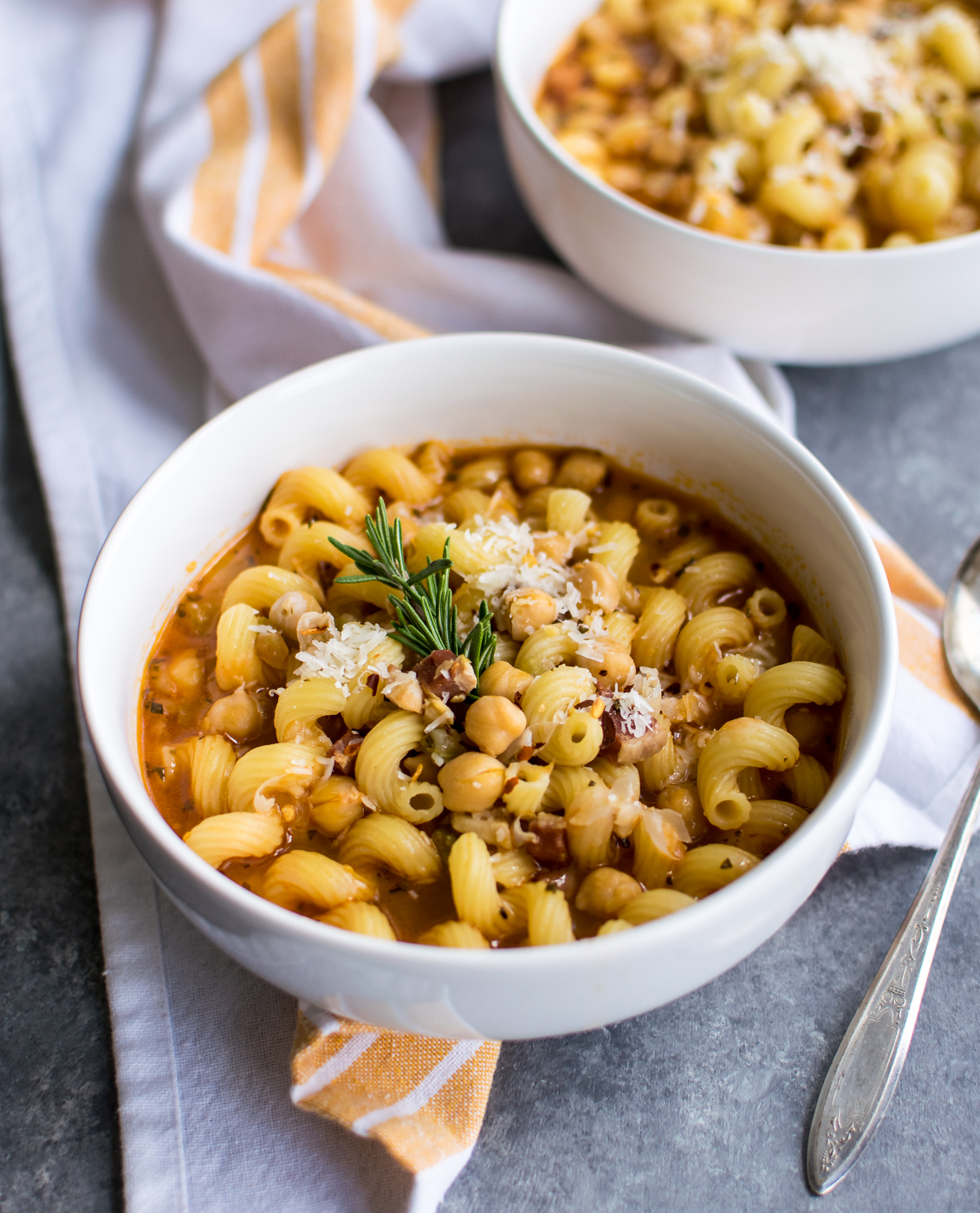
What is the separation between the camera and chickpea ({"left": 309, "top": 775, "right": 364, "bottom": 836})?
2254 millimetres

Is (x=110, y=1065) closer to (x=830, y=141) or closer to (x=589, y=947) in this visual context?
(x=589, y=947)

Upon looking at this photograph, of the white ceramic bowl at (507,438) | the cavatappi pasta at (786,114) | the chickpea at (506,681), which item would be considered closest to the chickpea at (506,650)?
the chickpea at (506,681)

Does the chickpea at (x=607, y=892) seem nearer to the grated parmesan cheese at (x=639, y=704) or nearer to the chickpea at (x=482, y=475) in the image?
the grated parmesan cheese at (x=639, y=704)

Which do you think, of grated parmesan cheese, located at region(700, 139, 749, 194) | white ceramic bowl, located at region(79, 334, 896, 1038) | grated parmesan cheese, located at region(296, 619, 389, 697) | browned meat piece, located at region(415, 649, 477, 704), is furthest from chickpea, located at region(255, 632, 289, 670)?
grated parmesan cheese, located at region(700, 139, 749, 194)

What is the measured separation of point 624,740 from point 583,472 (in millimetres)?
863

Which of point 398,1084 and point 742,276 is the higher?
point 742,276

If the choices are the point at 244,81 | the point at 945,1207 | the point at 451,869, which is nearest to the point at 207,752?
the point at 451,869

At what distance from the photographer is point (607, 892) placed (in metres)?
2.12

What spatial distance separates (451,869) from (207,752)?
598 mm

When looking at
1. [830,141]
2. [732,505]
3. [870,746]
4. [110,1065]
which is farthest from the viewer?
[830,141]

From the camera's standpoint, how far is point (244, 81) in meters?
3.68

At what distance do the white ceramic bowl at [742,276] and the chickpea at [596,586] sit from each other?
1163 millimetres

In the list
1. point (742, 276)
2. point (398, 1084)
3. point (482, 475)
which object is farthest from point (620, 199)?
point (398, 1084)

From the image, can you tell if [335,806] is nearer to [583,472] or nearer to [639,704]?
[639,704]
